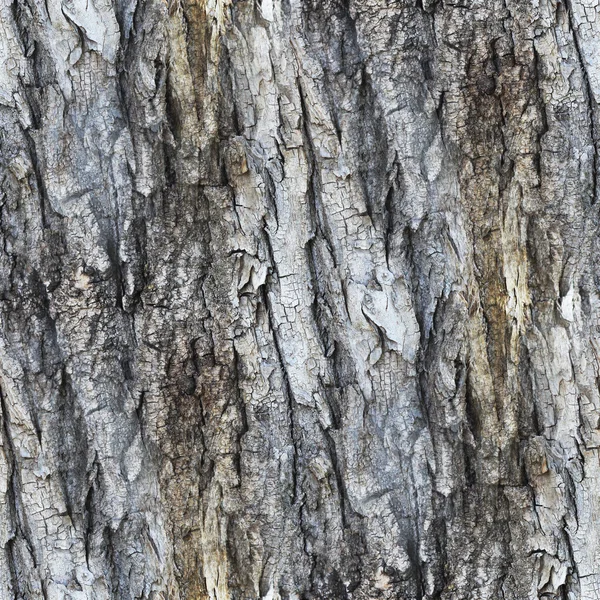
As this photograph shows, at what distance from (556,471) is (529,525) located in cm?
13

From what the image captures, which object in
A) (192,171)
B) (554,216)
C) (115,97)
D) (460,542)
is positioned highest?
(115,97)

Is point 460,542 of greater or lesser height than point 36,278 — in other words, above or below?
below

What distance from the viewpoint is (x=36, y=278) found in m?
1.39

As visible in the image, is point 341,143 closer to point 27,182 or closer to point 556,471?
point 27,182

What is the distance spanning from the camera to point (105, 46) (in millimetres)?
1369

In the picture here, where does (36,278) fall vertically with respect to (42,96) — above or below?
below

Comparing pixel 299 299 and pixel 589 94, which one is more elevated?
pixel 589 94

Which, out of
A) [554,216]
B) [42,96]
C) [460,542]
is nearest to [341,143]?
[554,216]

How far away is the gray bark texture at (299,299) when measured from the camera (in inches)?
54.3

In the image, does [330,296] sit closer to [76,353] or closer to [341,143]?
[341,143]

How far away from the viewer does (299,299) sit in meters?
1.41

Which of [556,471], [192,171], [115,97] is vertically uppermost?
[115,97]

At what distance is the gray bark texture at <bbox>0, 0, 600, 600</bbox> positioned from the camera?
1379mm

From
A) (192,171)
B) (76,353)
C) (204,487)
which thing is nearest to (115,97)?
(192,171)
